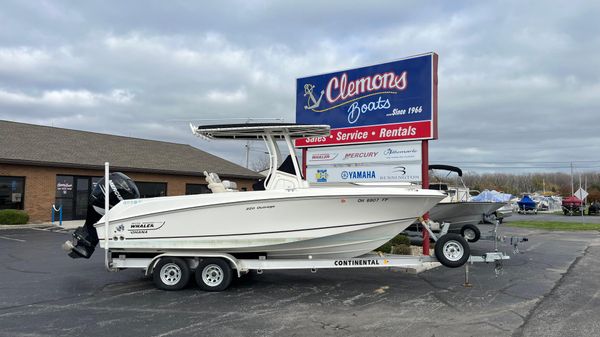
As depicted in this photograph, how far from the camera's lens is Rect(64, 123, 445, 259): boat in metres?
7.18

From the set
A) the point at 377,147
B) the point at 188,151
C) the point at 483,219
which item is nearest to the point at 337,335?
the point at 377,147

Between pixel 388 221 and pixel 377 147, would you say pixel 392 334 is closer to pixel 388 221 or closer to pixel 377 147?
pixel 388 221

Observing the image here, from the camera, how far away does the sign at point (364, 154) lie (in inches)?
418

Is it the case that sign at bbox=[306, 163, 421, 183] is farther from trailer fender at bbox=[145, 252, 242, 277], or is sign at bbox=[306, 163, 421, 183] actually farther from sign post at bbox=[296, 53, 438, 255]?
trailer fender at bbox=[145, 252, 242, 277]

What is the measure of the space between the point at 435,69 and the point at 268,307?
6587 mm

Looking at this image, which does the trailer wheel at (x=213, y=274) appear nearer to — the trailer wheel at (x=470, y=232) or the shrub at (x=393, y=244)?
the shrub at (x=393, y=244)

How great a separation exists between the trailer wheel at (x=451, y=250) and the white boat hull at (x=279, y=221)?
1.95 feet

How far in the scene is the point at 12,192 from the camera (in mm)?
20969

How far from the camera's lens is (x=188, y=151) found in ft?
108

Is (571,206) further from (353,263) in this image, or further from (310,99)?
(353,263)

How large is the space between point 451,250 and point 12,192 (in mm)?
20653

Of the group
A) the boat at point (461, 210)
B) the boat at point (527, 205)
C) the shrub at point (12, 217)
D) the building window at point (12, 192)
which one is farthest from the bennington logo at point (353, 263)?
the boat at point (527, 205)

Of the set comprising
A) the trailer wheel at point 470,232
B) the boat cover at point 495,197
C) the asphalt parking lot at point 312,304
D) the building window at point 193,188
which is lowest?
the asphalt parking lot at point 312,304

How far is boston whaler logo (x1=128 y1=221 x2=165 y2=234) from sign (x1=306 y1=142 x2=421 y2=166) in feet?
17.8
